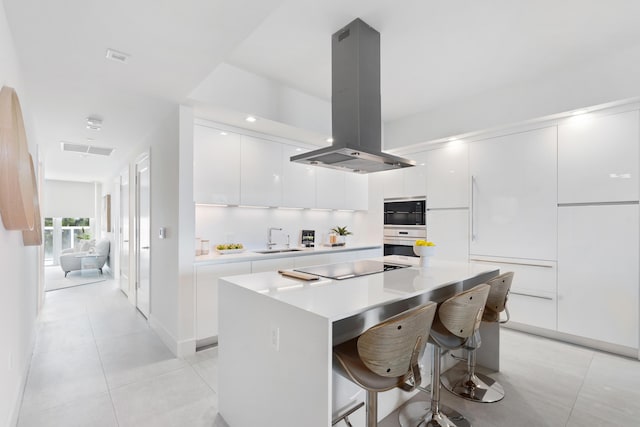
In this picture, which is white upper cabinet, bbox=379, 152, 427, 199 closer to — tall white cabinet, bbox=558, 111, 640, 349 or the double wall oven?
the double wall oven

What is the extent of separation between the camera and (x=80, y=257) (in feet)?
23.2

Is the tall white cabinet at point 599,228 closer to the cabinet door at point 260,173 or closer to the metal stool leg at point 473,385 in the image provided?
the metal stool leg at point 473,385

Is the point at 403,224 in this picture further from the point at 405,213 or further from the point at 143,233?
the point at 143,233

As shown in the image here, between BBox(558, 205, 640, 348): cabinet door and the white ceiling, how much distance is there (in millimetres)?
1554

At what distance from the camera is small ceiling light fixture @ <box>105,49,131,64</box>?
203 centimetres

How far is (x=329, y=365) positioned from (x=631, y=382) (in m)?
2.82

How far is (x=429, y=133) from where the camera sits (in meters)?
4.19

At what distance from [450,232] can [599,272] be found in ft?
4.88

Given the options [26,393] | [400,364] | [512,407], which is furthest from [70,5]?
[512,407]

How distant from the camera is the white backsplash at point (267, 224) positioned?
12.2 feet

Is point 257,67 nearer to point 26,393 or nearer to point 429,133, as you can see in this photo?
point 429,133

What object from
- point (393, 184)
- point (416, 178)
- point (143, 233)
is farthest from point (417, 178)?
point (143, 233)

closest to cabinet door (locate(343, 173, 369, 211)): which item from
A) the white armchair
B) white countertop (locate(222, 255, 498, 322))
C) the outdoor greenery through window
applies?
white countertop (locate(222, 255, 498, 322))

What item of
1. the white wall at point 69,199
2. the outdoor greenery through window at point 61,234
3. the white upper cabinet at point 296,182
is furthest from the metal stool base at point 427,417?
the white wall at point 69,199
